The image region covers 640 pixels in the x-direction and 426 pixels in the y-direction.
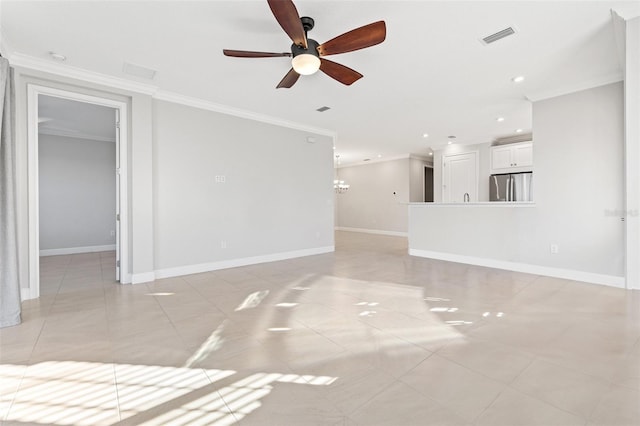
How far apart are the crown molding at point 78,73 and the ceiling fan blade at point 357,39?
290 cm

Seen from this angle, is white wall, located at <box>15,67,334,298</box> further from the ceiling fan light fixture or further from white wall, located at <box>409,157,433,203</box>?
white wall, located at <box>409,157,433,203</box>

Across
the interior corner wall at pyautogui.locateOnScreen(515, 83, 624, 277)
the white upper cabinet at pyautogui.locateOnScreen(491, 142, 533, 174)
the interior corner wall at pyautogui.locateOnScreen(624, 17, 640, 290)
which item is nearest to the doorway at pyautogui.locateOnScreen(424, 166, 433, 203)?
the white upper cabinet at pyautogui.locateOnScreen(491, 142, 533, 174)

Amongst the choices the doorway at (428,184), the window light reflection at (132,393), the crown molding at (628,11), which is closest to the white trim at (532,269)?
the crown molding at (628,11)

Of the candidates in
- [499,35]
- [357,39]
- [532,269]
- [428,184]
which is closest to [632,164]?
[499,35]

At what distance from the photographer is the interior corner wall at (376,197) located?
9.70 metres

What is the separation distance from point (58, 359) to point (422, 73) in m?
4.51

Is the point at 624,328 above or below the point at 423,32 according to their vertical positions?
below

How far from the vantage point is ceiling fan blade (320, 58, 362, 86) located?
2.73 meters

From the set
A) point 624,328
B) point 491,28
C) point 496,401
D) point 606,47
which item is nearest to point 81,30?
point 491,28

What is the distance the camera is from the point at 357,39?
231cm

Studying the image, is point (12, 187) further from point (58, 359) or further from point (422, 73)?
point (422, 73)

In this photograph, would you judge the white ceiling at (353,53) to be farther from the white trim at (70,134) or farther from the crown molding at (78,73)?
the white trim at (70,134)

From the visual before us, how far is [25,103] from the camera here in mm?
3346

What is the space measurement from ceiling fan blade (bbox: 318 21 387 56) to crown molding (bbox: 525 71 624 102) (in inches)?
137
